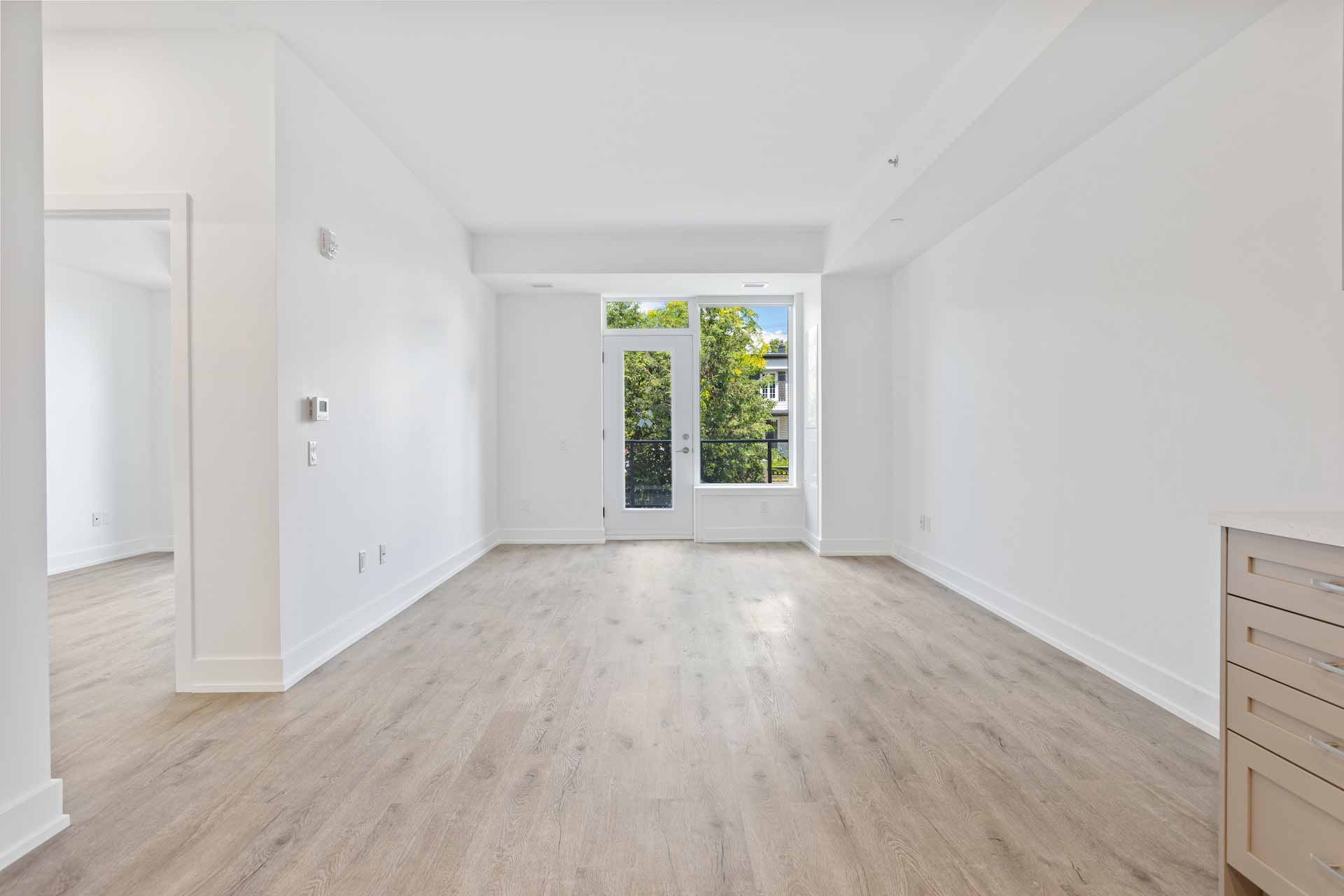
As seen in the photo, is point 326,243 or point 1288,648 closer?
point 1288,648

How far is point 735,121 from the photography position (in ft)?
12.0

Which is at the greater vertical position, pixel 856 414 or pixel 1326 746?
pixel 856 414

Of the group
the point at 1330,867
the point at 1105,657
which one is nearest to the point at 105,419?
the point at 1105,657

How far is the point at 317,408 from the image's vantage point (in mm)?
3072

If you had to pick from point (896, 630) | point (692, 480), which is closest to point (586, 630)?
point (896, 630)

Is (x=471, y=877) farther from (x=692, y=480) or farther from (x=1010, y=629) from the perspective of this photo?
(x=692, y=480)

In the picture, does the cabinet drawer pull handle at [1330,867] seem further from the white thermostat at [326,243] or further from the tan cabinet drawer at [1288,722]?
the white thermostat at [326,243]

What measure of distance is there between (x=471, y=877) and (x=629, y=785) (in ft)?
1.79

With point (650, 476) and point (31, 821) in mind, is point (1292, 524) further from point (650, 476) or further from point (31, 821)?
point (650, 476)

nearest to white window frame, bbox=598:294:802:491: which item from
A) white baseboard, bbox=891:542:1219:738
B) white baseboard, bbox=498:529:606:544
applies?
white baseboard, bbox=498:529:606:544

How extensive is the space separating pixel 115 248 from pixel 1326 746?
6889 millimetres

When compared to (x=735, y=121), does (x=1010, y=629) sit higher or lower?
lower

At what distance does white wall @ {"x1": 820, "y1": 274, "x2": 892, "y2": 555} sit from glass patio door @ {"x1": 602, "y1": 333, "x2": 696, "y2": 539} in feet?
5.07

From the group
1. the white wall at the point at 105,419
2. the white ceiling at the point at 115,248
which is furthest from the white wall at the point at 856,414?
the white wall at the point at 105,419
